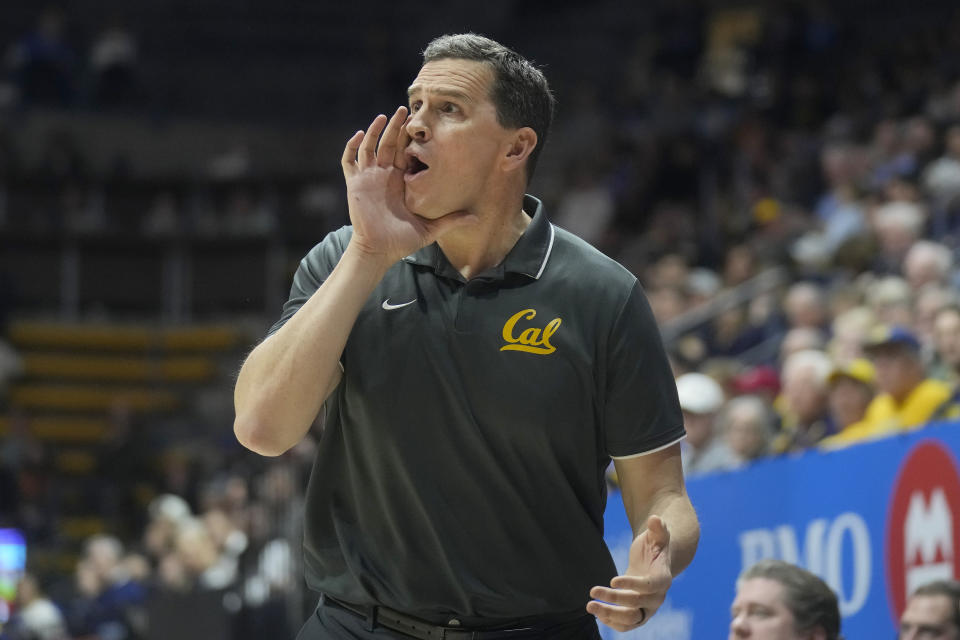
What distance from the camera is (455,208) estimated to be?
9.96 ft

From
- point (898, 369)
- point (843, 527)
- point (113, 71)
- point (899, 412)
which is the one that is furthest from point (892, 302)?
point (113, 71)

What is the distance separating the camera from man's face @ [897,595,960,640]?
171 inches

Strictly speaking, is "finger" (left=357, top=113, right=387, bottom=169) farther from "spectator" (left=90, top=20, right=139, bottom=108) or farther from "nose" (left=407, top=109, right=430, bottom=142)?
"spectator" (left=90, top=20, right=139, bottom=108)

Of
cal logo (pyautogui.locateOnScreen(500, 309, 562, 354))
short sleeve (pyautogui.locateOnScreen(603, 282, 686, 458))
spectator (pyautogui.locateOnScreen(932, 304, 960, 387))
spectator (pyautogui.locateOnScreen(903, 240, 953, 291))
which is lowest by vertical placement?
short sleeve (pyautogui.locateOnScreen(603, 282, 686, 458))

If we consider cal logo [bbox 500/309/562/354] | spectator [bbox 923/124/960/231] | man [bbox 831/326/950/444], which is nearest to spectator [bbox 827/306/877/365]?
man [bbox 831/326/950/444]

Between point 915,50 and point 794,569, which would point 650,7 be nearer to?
point 915,50

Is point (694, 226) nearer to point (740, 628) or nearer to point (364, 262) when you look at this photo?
point (740, 628)

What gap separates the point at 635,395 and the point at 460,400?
357 mm

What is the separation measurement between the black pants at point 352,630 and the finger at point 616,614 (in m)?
0.26

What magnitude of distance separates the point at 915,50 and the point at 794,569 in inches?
455

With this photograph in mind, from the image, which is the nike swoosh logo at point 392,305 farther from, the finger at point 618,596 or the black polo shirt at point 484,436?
the finger at point 618,596

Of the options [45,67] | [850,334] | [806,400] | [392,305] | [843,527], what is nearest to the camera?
[392,305]

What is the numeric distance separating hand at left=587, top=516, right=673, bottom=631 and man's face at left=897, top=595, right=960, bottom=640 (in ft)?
6.06

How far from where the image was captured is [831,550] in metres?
5.50
